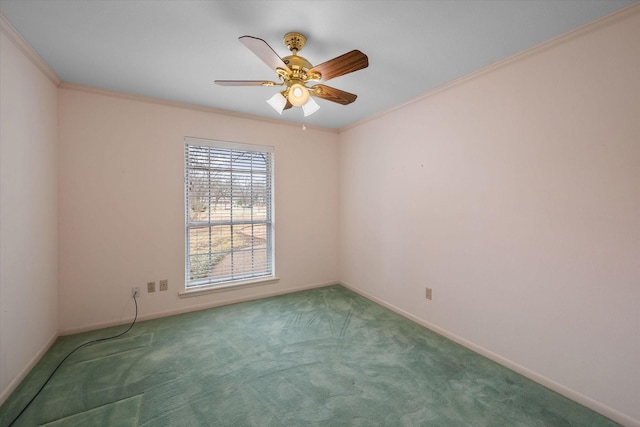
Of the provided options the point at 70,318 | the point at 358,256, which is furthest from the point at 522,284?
the point at 70,318

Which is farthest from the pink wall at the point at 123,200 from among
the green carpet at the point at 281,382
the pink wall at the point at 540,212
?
the pink wall at the point at 540,212

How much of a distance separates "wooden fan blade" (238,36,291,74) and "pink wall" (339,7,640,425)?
178cm

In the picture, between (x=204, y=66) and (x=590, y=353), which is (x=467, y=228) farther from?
(x=204, y=66)

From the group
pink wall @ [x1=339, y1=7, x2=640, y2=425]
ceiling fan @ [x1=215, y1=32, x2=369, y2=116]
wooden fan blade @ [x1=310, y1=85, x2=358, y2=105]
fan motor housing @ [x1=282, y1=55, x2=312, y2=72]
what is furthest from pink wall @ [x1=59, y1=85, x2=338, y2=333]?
pink wall @ [x1=339, y1=7, x2=640, y2=425]

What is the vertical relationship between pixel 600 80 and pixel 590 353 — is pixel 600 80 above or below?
above

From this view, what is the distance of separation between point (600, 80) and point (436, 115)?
4.02 ft

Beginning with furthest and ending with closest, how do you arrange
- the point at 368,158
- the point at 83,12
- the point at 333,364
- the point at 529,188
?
1. the point at 368,158
2. the point at 333,364
3. the point at 529,188
4. the point at 83,12

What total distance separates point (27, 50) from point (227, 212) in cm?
219

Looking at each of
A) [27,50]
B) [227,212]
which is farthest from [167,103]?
[227,212]

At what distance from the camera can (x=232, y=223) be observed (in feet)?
11.9

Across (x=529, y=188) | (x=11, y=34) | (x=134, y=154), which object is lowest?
(x=529, y=188)

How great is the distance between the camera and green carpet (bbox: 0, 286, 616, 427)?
5.59 feet

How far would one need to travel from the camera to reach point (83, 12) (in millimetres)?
1695

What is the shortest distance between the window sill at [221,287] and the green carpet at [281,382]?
1.45 feet
